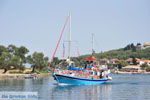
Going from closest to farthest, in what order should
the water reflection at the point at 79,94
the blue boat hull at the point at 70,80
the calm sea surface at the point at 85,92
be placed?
1. the water reflection at the point at 79,94
2. the calm sea surface at the point at 85,92
3. the blue boat hull at the point at 70,80

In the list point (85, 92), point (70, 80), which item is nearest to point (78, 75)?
point (70, 80)

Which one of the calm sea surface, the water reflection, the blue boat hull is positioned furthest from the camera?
the blue boat hull

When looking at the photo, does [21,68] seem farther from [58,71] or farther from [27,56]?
[58,71]

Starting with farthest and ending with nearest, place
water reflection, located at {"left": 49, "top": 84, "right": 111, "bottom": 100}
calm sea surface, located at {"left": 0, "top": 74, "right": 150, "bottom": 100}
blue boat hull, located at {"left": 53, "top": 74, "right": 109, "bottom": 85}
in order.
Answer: blue boat hull, located at {"left": 53, "top": 74, "right": 109, "bottom": 85}
calm sea surface, located at {"left": 0, "top": 74, "right": 150, "bottom": 100}
water reflection, located at {"left": 49, "top": 84, "right": 111, "bottom": 100}

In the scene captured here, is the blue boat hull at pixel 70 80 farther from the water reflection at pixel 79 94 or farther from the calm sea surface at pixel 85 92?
the water reflection at pixel 79 94

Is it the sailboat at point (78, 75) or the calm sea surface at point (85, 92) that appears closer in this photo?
the calm sea surface at point (85, 92)

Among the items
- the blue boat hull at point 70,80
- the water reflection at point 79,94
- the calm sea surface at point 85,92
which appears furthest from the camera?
the blue boat hull at point 70,80

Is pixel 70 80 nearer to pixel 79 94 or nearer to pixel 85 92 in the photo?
pixel 85 92

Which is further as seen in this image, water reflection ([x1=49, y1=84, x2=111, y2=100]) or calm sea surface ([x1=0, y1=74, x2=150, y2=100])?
calm sea surface ([x1=0, y1=74, x2=150, y2=100])

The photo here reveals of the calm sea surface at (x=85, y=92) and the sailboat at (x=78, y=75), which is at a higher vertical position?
the sailboat at (x=78, y=75)

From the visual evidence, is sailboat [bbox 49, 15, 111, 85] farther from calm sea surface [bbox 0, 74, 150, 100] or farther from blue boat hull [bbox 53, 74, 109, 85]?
calm sea surface [bbox 0, 74, 150, 100]

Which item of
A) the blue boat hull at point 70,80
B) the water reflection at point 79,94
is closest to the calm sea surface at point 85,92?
the water reflection at point 79,94

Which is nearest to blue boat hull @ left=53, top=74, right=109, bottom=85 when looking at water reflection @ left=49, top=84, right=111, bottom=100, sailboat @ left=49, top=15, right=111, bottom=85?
sailboat @ left=49, top=15, right=111, bottom=85

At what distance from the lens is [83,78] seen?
288ft
